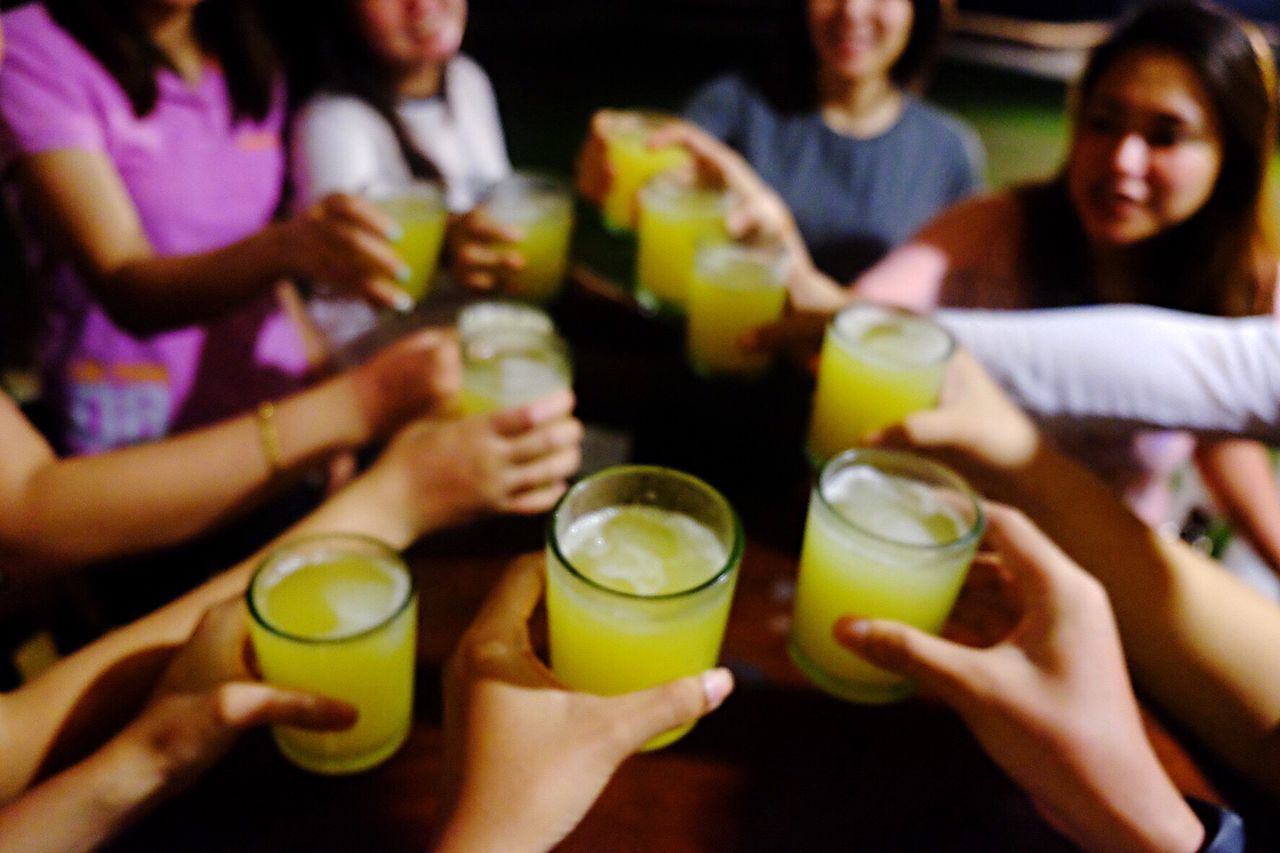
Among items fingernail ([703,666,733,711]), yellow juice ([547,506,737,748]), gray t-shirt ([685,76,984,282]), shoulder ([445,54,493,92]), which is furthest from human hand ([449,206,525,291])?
fingernail ([703,666,733,711])

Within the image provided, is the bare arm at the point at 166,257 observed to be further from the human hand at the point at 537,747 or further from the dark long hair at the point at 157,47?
the human hand at the point at 537,747

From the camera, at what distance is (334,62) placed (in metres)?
2.21

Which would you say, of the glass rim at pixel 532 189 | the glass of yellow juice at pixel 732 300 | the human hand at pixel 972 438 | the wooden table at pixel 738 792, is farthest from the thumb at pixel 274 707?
the glass rim at pixel 532 189

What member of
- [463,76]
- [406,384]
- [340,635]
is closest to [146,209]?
[406,384]

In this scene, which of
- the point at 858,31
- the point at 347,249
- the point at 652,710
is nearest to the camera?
the point at 652,710

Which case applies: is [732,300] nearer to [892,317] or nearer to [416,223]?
[892,317]

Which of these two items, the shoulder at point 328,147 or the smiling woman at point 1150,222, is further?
the shoulder at point 328,147

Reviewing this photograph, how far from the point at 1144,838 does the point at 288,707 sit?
88 cm

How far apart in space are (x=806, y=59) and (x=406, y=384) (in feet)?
6.36

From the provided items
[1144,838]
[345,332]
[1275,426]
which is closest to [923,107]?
[1275,426]

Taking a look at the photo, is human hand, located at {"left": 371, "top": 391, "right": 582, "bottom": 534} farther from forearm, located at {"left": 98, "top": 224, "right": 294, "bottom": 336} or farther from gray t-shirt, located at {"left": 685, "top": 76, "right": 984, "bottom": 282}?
gray t-shirt, located at {"left": 685, "top": 76, "right": 984, "bottom": 282}

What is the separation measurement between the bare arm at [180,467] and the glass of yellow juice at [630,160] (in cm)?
83

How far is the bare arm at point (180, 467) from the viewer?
1297 millimetres

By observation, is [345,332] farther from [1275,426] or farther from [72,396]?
[1275,426]
